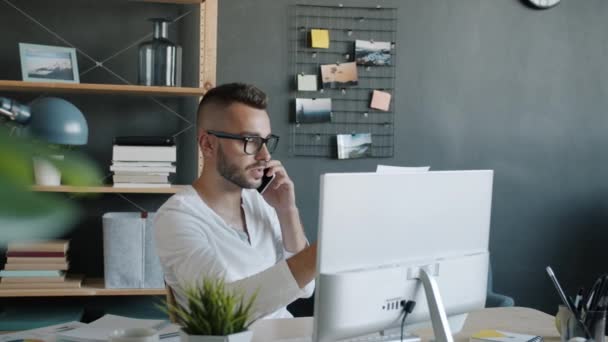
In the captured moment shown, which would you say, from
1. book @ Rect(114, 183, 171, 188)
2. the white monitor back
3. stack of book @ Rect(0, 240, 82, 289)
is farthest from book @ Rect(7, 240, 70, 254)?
the white monitor back

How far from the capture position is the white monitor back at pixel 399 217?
1443 mm

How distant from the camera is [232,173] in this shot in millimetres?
2188

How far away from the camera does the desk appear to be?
6.21ft

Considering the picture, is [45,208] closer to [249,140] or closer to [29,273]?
[29,273]

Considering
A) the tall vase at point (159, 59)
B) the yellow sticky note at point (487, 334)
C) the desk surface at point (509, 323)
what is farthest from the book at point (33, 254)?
Answer: the yellow sticky note at point (487, 334)

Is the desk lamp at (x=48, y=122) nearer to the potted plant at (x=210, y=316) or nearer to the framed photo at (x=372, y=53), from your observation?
the potted plant at (x=210, y=316)

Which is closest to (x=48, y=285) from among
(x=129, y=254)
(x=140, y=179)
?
(x=129, y=254)

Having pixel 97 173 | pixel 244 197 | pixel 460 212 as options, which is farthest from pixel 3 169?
pixel 97 173

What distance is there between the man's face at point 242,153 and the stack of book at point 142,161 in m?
1.07

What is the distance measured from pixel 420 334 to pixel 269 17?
2075mm

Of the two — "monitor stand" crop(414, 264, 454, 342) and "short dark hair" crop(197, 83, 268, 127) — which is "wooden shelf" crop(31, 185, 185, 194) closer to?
"short dark hair" crop(197, 83, 268, 127)

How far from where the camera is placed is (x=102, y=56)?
3.45 meters

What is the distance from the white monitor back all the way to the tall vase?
6.05ft

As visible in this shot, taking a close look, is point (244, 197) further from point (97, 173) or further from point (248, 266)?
point (97, 173)
